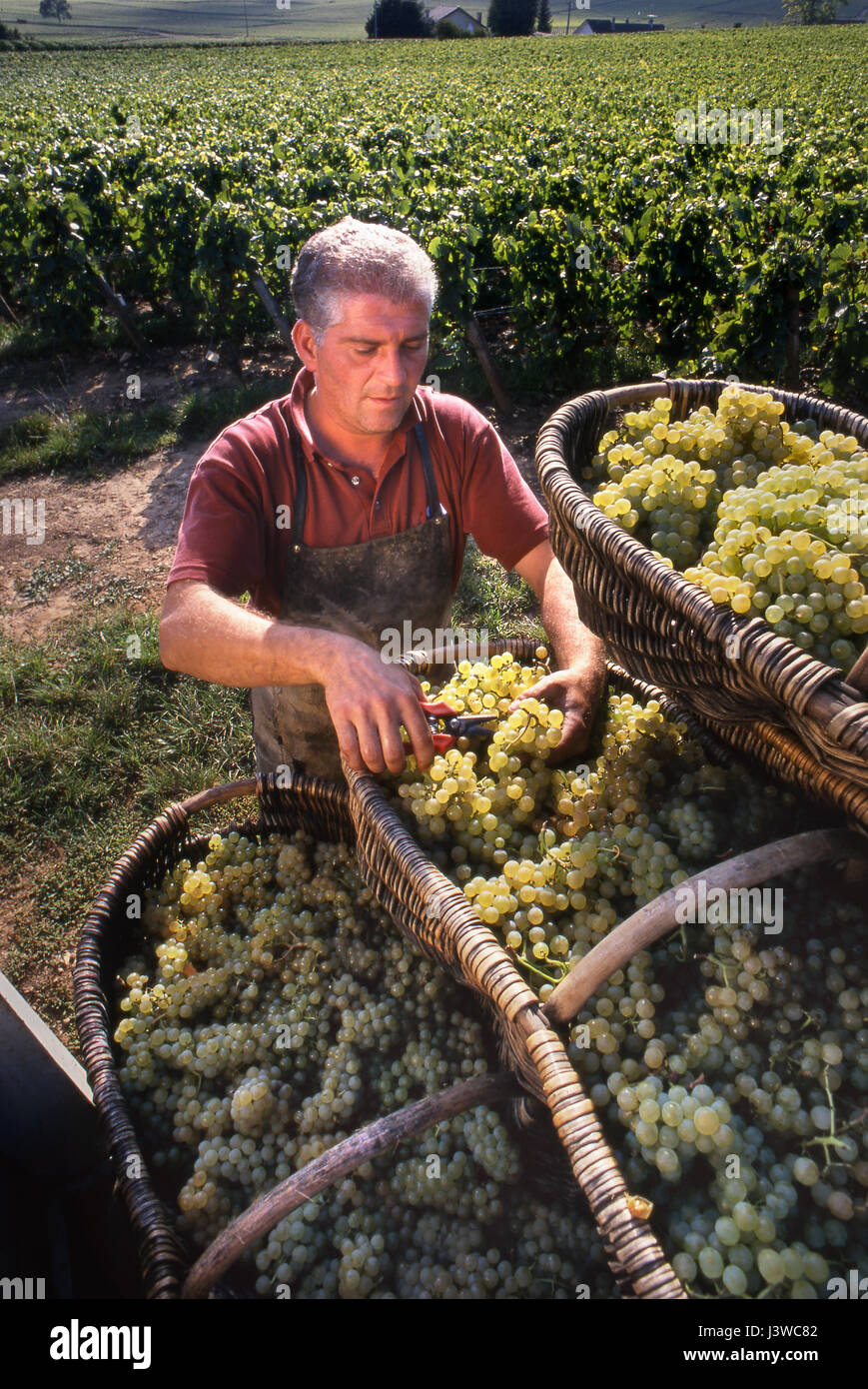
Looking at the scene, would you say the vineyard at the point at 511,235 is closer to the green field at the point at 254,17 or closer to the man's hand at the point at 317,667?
the man's hand at the point at 317,667

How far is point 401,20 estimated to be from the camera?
69188mm

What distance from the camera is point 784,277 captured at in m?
6.03

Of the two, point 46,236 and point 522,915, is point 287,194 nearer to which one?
point 46,236

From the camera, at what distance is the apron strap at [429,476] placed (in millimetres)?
2541

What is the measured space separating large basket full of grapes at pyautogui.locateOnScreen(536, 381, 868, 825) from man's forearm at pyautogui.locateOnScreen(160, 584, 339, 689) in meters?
0.57

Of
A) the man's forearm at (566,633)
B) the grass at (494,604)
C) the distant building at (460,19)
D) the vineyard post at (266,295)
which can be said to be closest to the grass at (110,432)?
the vineyard post at (266,295)

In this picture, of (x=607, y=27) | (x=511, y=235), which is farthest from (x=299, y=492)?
(x=607, y=27)

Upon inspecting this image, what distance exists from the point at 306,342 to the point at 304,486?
15.8 inches

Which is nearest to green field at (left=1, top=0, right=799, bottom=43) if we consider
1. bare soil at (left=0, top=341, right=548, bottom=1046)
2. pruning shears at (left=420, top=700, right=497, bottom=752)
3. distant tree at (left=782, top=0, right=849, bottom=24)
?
distant tree at (left=782, top=0, right=849, bottom=24)

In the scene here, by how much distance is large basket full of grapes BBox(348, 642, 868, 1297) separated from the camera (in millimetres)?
1177

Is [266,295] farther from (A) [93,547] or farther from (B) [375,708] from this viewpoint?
(B) [375,708]

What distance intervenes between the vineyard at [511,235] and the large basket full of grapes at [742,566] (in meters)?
5.14

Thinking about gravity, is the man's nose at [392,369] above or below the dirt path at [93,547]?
above

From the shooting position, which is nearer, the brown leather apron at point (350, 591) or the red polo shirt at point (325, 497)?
the red polo shirt at point (325, 497)
